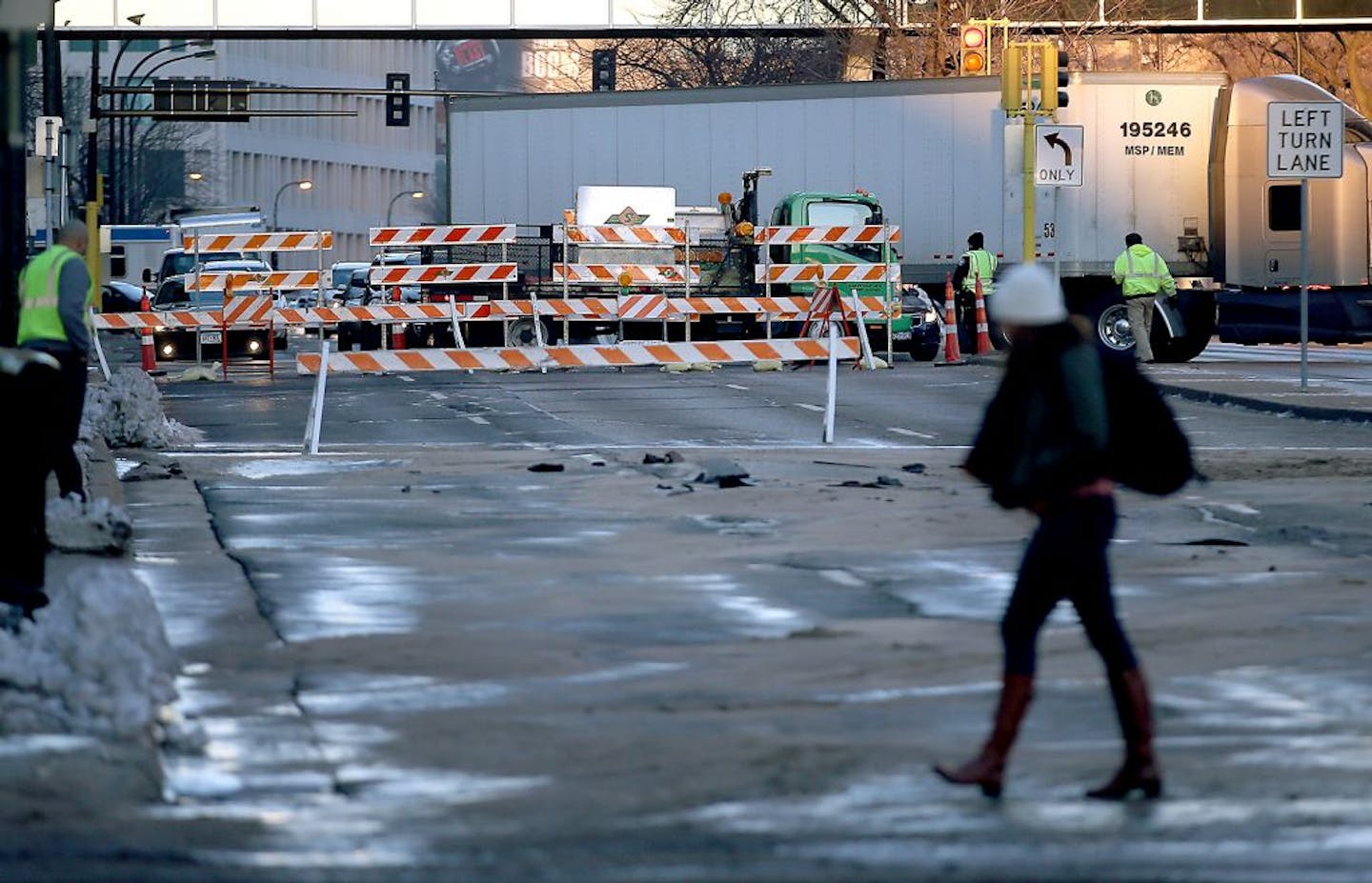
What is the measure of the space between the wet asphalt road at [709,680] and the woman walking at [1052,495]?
8.3 inches

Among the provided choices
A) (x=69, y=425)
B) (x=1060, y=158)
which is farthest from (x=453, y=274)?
(x=69, y=425)

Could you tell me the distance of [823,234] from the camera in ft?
122

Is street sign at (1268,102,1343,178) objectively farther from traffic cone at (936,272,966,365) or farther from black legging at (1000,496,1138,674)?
black legging at (1000,496,1138,674)

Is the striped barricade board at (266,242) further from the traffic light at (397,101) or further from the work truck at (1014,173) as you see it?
the traffic light at (397,101)

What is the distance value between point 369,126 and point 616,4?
115 m

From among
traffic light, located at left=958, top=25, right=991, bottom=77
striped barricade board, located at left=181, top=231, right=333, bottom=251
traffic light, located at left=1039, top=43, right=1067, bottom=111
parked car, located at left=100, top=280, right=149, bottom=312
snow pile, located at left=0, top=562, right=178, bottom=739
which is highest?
traffic light, located at left=958, top=25, right=991, bottom=77

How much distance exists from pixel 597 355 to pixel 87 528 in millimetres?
12811

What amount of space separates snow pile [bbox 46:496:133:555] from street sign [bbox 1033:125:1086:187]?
17.2 m

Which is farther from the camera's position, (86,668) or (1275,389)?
(1275,389)

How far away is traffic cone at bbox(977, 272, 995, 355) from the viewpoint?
3656cm

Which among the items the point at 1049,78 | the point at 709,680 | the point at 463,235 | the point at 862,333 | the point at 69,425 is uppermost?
the point at 1049,78

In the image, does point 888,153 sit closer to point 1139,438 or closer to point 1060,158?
point 1060,158

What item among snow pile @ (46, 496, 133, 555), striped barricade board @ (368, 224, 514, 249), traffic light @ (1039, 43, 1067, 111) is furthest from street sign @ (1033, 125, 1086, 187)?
snow pile @ (46, 496, 133, 555)

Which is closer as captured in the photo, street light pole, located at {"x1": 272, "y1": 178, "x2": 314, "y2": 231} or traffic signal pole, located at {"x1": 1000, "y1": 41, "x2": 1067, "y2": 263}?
traffic signal pole, located at {"x1": 1000, "y1": 41, "x2": 1067, "y2": 263}
